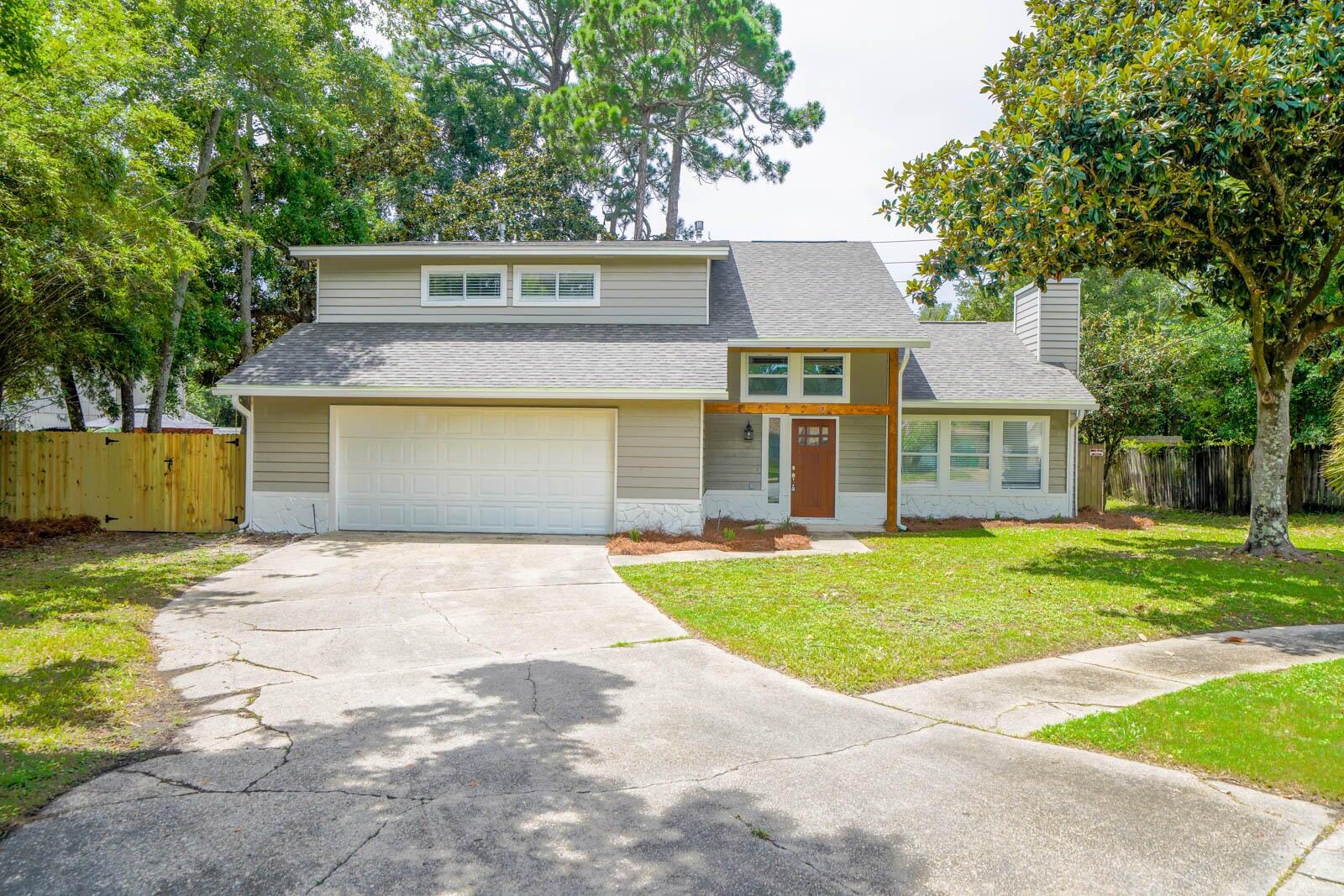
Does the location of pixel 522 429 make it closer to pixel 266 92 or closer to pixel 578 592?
pixel 578 592

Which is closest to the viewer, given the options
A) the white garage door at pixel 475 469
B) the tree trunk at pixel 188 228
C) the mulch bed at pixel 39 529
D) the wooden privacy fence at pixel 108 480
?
the mulch bed at pixel 39 529

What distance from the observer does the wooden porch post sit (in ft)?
44.2

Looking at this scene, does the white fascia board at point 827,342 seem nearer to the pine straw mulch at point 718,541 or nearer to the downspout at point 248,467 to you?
the pine straw mulch at point 718,541

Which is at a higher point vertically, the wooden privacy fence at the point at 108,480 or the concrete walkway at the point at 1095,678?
the wooden privacy fence at the point at 108,480

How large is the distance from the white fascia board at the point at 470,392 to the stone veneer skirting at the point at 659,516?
1.73 meters

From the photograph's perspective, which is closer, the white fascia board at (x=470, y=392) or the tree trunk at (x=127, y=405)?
the white fascia board at (x=470, y=392)

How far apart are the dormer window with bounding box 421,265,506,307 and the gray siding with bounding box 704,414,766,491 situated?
4.89 meters

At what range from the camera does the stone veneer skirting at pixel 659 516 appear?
12.4 m

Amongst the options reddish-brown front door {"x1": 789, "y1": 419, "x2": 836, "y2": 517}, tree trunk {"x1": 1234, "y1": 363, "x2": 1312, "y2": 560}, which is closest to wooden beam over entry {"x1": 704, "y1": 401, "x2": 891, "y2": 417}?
reddish-brown front door {"x1": 789, "y1": 419, "x2": 836, "y2": 517}

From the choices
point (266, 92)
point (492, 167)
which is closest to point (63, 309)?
point (266, 92)

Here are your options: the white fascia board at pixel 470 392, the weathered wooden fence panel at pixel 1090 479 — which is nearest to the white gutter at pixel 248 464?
the white fascia board at pixel 470 392

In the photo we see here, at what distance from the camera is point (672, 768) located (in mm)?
4016

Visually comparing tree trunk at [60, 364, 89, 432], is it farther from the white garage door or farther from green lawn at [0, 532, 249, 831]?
the white garage door

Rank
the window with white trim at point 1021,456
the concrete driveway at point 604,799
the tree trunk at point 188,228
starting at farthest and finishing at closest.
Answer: the window with white trim at point 1021,456 → the tree trunk at point 188,228 → the concrete driveway at point 604,799
